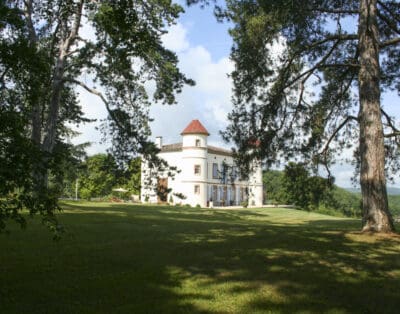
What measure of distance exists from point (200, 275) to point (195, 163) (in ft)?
153

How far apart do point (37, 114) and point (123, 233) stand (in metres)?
9.77

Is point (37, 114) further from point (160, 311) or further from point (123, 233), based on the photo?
point (160, 311)

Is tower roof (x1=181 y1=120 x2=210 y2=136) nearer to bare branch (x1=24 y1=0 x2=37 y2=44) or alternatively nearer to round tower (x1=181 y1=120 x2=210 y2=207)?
round tower (x1=181 y1=120 x2=210 y2=207)

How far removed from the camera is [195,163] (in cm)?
5350

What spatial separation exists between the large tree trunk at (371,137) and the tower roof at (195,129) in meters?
40.0

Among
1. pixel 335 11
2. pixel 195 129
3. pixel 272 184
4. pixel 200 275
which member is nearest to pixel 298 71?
pixel 335 11

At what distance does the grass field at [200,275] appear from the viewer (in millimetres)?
5438

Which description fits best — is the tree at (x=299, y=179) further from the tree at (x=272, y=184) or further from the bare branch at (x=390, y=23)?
the tree at (x=272, y=184)

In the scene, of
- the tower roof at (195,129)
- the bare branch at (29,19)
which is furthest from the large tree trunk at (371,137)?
the tower roof at (195,129)

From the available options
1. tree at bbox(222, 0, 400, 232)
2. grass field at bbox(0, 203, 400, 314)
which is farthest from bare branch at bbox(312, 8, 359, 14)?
grass field at bbox(0, 203, 400, 314)

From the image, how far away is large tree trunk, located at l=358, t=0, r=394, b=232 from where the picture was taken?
12.4 m

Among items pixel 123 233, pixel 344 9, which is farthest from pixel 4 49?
pixel 344 9

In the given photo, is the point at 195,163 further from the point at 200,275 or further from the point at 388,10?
the point at 200,275

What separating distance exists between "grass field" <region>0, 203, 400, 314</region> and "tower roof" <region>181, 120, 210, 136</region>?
140 ft
